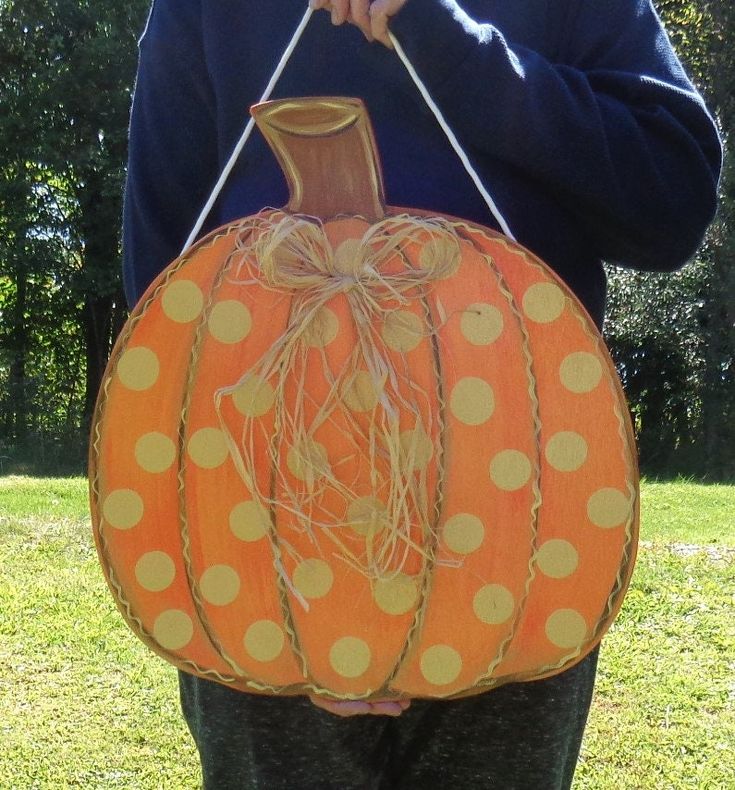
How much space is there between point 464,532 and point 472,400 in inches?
4.8

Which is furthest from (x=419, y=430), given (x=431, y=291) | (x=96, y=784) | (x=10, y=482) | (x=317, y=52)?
(x=10, y=482)

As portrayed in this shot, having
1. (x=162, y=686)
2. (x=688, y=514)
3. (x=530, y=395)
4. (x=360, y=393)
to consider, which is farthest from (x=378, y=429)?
(x=688, y=514)

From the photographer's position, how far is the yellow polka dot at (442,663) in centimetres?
85

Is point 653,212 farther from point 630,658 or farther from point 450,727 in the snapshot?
point 630,658

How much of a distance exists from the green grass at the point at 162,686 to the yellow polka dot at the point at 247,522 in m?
1.80

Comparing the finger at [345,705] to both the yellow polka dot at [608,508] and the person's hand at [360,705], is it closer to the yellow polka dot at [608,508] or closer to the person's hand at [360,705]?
the person's hand at [360,705]

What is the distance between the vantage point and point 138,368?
2.84ft

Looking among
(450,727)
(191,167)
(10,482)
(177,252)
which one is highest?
(191,167)

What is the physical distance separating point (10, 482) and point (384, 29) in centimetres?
678

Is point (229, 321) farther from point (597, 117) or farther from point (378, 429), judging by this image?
point (597, 117)

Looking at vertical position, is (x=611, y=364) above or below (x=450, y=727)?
above

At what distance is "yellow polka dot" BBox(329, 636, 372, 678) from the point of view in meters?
0.86

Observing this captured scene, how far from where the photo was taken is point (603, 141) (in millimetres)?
Result: 876

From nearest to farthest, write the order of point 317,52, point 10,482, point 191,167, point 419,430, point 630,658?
point 419,430, point 317,52, point 191,167, point 630,658, point 10,482
